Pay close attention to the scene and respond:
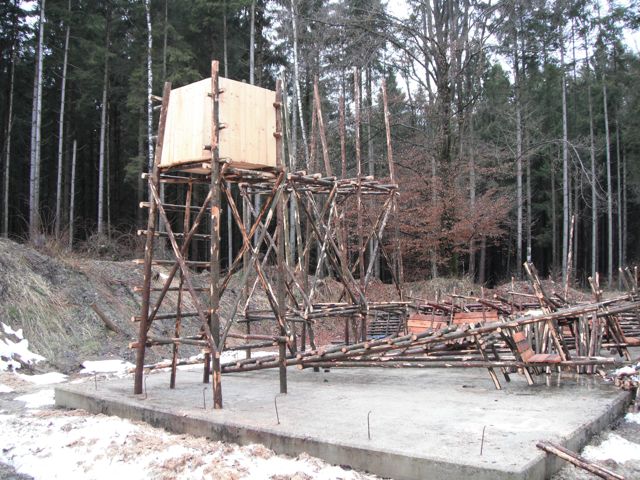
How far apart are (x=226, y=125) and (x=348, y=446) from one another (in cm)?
385

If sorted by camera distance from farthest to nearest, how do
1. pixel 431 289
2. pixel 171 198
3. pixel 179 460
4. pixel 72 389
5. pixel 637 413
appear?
pixel 171 198, pixel 431 289, pixel 72 389, pixel 637 413, pixel 179 460

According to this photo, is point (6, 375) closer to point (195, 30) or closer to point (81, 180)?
point (195, 30)

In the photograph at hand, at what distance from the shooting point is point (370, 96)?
34.6m

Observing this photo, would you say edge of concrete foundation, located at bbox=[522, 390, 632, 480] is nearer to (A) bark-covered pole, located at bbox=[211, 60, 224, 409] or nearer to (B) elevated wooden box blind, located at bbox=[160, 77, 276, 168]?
(A) bark-covered pole, located at bbox=[211, 60, 224, 409]

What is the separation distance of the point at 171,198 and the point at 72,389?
25596 mm

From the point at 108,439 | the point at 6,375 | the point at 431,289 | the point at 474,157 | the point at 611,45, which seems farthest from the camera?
the point at 611,45

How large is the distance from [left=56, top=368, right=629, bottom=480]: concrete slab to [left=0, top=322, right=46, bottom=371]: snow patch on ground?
3.58m

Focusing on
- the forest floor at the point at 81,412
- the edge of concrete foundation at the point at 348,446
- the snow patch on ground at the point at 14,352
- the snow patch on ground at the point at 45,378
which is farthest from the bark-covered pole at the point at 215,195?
the snow patch on ground at the point at 14,352

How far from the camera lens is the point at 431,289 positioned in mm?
22953

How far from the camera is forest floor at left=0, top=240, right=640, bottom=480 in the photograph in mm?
5165

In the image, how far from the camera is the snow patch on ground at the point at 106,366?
11.6 metres

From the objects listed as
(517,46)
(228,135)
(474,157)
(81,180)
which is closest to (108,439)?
(228,135)

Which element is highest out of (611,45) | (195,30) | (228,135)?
A: (611,45)

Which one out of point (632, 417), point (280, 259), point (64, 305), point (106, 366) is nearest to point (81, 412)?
point (280, 259)
